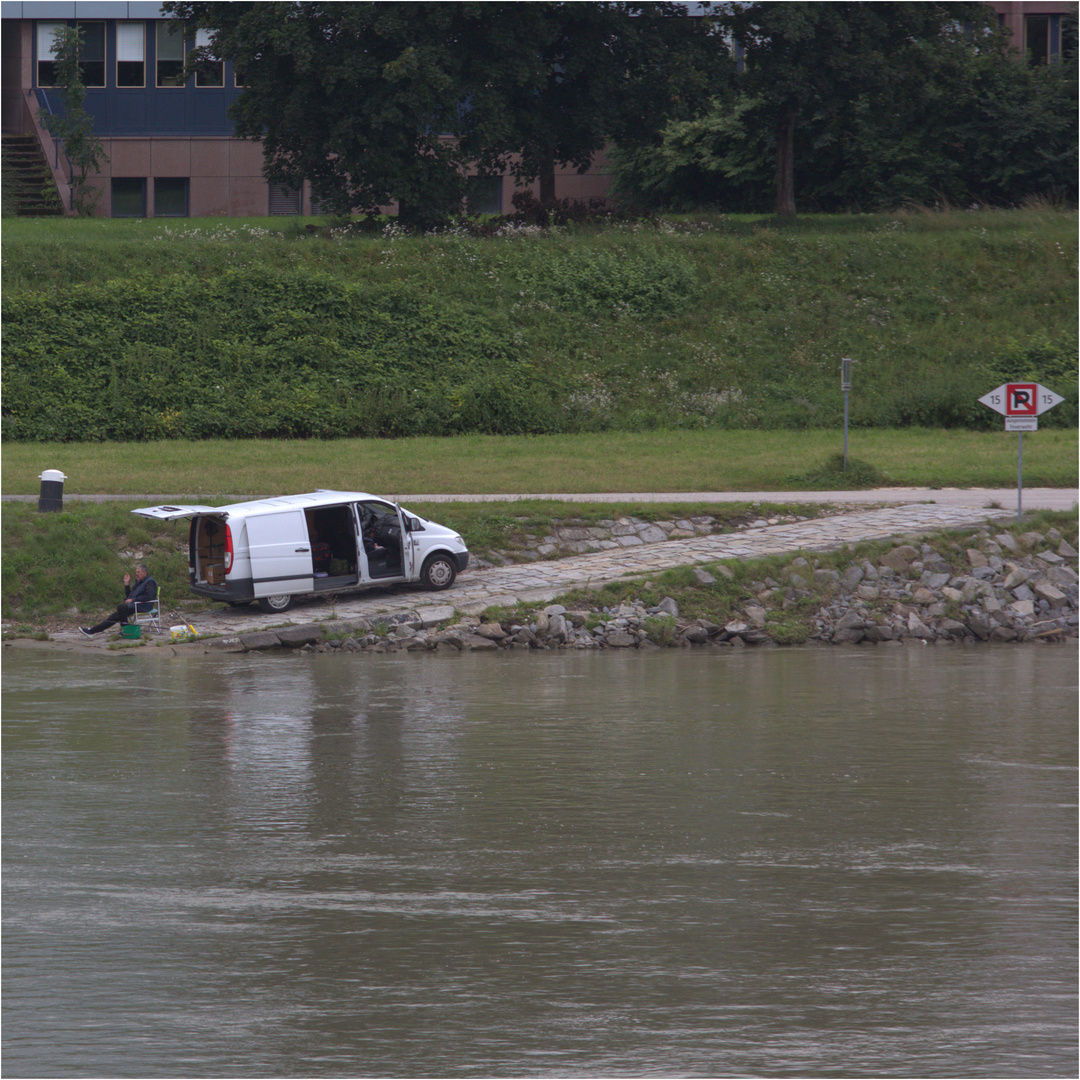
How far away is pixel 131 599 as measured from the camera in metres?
21.2

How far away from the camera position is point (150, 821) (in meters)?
12.0

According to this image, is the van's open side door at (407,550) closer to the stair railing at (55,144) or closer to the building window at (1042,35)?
the stair railing at (55,144)

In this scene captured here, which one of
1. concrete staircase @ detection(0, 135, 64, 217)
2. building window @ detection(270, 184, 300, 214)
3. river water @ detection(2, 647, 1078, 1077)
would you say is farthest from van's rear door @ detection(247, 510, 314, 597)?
building window @ detection(270, 184, 300, 214)

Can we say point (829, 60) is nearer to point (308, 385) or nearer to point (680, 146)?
point (680, 146)

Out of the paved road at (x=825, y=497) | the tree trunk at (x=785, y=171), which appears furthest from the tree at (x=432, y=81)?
the paved road at (x=825, y=497)

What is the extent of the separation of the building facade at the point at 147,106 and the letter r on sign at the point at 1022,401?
33.8m

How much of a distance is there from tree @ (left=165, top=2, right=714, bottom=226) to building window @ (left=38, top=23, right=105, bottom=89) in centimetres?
1394

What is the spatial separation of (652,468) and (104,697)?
14893mm

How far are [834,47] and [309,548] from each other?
2852cm

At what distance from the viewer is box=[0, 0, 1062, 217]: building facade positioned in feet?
180

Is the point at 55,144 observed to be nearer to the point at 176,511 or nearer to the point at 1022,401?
the point at 176,511

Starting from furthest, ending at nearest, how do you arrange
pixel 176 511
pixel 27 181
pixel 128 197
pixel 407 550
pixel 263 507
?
1. pixel 128 197
2. pixel 27 181
3. pixel 407 550
4. pixel 176 511
5. pixel 263 507

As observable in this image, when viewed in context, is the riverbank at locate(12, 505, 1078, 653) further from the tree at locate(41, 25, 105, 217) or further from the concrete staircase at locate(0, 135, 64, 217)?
the tree at locate(41, 25, 105, 217)

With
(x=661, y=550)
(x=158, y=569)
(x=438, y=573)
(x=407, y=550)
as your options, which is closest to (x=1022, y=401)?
(x=661, y=550)
